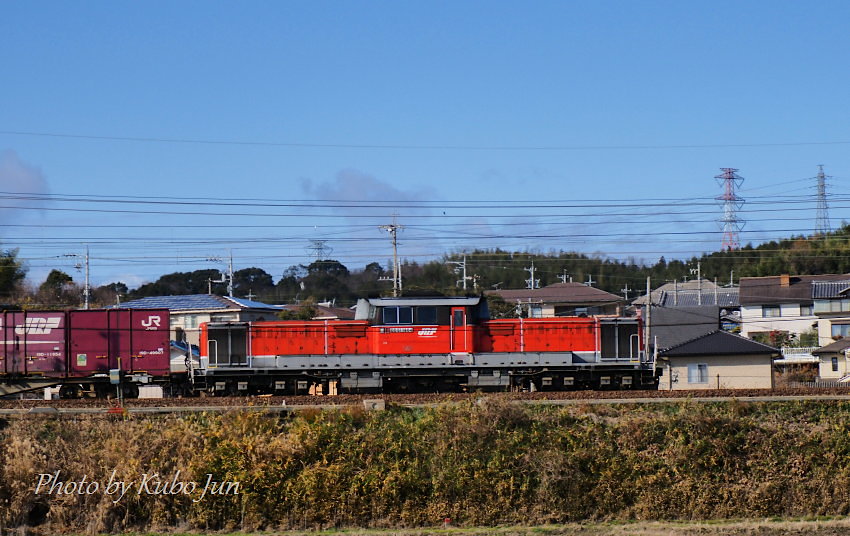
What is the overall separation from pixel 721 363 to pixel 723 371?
1.20ft

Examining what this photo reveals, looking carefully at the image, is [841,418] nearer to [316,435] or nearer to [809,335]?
[316,435]

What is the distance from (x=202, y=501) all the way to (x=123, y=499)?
1.59 meters

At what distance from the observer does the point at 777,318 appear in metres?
64.1

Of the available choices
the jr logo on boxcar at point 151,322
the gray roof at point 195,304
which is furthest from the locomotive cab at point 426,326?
the gray roof at point 195,304

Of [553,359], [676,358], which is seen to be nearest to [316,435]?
[553,359]

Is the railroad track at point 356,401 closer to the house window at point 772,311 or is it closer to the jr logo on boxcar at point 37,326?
the jr logo on boxcar at point 37,326

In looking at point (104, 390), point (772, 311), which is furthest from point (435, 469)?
point (772, 311)

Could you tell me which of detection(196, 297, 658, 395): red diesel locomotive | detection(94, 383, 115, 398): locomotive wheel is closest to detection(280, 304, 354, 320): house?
detection(94, 383, 115, 398): locomotive wheel

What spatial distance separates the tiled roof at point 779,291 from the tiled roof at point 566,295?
31.7 ft

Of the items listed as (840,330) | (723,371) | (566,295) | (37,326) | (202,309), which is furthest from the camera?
(566,295)

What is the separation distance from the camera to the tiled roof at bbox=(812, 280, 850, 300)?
5547cm

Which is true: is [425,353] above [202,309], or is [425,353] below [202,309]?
below

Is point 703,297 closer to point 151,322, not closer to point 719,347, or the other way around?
point 719,347

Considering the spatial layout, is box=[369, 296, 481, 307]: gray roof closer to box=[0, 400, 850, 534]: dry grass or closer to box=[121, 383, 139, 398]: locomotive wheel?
box=[0, 400, 850, 534]: dry grass
